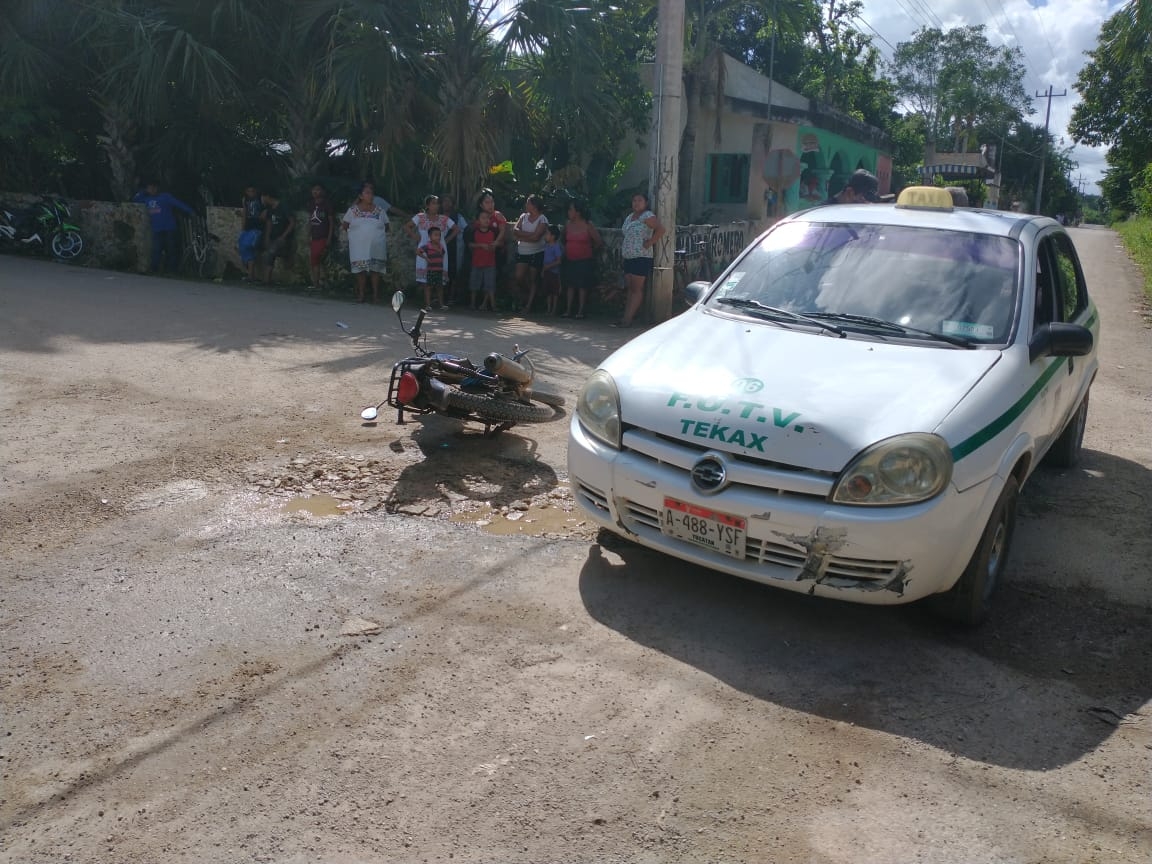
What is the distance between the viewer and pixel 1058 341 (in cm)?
473

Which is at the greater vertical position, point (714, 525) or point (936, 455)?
point (936, 455)

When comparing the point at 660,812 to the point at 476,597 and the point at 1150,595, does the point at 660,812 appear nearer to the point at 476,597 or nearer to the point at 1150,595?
the point at 476,597

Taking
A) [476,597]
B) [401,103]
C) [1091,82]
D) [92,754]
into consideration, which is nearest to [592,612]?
[476,597]

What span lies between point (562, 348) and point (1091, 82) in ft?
106

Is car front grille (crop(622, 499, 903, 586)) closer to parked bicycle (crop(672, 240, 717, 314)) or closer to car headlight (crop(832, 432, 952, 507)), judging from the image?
car headlight (crop(832, 432, 952, 507))

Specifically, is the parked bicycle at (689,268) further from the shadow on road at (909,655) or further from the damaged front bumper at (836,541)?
the damaged front bumper at (836,541)

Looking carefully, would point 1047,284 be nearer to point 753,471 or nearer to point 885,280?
point 885,280

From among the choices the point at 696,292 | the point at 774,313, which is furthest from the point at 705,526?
the point at 696,292

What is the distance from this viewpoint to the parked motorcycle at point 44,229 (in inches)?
642

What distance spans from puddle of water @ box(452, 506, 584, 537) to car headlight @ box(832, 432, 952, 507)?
1.91 metres

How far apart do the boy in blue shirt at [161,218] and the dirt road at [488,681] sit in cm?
969

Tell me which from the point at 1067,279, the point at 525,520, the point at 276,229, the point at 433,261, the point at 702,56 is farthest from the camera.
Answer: the point at 702,56

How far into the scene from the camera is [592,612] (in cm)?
440

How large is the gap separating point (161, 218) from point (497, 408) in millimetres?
11266
